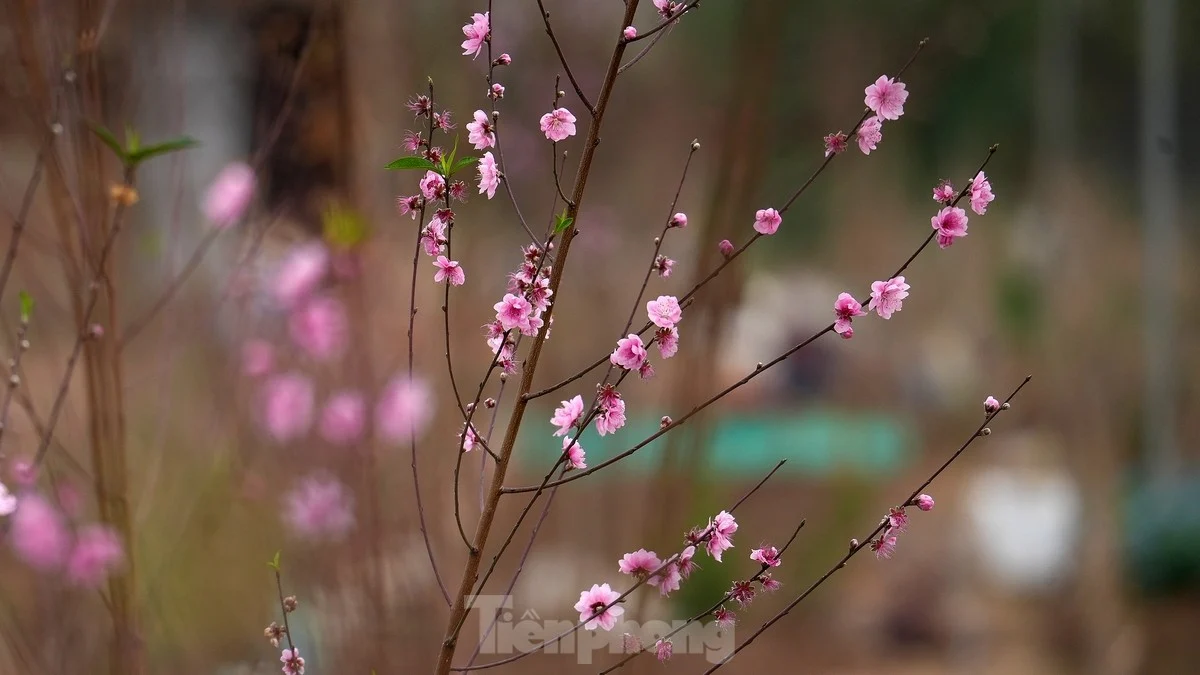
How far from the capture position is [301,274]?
894 millimetres

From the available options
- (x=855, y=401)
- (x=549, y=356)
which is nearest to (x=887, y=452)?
(x=855, y=401)

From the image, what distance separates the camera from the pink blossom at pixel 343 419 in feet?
2.75

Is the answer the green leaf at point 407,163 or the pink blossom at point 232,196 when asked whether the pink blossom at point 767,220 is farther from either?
the pink blossom at point 232,196

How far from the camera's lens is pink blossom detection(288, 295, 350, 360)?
3.10ft

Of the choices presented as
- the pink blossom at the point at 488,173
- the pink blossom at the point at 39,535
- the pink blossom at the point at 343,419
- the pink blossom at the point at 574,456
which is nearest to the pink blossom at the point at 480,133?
the pink blossom at the point at 488,173

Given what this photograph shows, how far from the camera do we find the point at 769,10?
2.08 ft

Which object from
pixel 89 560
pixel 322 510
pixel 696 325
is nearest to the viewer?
pixel 696 325

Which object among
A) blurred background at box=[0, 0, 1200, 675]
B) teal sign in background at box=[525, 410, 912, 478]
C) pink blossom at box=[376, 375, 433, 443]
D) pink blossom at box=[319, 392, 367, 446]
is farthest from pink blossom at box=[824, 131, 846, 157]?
teal sign in background at box=[525, 410, 912, 478]

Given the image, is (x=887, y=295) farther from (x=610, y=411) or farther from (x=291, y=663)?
(x=291, y=663)

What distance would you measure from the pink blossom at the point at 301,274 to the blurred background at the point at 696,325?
3cm

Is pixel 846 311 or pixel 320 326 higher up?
pixel 320 326

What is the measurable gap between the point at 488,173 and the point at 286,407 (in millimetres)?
733

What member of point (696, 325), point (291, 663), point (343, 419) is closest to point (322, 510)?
point (343, 419)

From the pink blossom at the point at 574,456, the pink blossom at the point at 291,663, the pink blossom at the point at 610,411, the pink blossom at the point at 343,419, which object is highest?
the pink blossom at the point at 343,419
